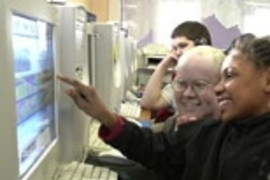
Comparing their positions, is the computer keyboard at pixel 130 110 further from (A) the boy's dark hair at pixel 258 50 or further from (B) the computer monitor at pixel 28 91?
(A) the boy's dark hair at pixel 258 50

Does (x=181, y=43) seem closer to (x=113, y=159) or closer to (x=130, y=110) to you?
(x=113, y=159)

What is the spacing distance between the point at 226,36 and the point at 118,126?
14.4 feet

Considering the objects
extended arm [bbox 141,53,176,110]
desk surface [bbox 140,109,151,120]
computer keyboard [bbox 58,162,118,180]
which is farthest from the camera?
desk surface [bbox 140,109,151,120]

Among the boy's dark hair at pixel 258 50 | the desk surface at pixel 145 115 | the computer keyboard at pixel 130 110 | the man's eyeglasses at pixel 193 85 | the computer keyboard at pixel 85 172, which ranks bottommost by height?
the computer keyboard at pixel 130 110

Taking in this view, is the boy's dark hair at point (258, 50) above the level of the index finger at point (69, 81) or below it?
above

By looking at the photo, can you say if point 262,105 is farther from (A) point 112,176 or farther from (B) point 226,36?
(B) point 226,36

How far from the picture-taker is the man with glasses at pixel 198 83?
112cm

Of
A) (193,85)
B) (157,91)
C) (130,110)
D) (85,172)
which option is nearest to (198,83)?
(193,85)

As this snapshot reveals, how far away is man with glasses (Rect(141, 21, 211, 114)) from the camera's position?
180cm

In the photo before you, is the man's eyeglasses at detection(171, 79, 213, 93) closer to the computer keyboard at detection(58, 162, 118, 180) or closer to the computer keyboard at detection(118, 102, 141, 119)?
the computer keyboard at detection(58, 162, 118, 180)

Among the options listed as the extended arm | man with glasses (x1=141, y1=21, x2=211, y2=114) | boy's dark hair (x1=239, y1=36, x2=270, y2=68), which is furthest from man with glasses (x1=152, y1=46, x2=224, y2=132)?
the extended arm

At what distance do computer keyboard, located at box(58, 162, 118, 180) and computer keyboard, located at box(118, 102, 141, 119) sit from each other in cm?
116

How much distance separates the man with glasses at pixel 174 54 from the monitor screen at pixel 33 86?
783 mm

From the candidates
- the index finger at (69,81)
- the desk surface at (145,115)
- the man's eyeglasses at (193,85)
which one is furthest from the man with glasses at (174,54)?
the index finger at (69,81)
